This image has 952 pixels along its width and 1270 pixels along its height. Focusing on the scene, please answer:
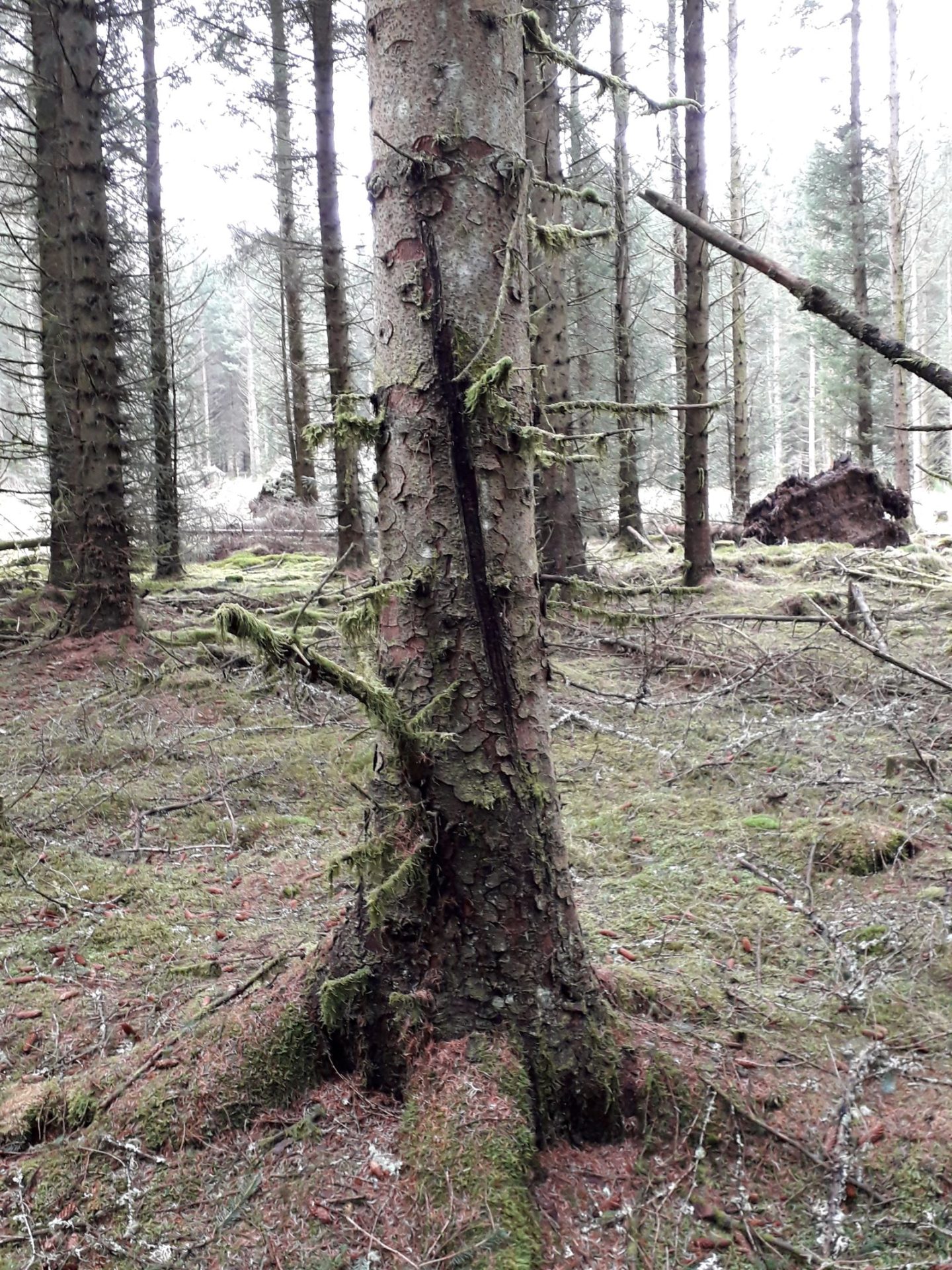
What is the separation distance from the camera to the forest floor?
→ 1.89 metres

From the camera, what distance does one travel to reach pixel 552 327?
9977mm

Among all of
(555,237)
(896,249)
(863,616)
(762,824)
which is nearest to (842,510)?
(896,249)

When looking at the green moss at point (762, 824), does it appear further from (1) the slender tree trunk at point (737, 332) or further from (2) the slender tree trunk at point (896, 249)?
(2) the slender tree trunk at point (896, 249)

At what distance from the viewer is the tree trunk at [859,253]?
18312 mm

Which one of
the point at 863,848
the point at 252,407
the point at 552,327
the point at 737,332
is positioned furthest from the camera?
the point at 252,407

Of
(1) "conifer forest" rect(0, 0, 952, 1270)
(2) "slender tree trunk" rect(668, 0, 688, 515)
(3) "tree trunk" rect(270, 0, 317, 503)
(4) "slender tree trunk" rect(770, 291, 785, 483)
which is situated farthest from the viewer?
(4) "slender tree trunk" rect(770, 291, 785, 483)

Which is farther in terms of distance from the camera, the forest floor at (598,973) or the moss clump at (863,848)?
the moss clump at (863,848)

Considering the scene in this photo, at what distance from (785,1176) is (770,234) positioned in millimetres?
54189

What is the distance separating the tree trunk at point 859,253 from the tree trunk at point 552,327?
38.3 feet

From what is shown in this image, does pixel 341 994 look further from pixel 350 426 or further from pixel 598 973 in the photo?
pixel 350 426

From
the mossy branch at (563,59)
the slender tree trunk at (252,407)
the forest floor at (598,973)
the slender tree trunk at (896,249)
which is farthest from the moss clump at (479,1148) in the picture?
the slender tree trunk at (252,407)

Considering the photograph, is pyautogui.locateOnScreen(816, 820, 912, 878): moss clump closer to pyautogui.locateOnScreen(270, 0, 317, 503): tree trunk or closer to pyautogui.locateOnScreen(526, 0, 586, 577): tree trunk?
pyautogui.locateOnScreen(526, 0, 586, 577): tree trunk

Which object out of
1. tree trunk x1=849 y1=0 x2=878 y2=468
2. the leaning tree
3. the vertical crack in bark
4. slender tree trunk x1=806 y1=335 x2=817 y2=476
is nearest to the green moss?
the leaning tree

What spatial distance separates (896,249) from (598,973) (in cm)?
1873
